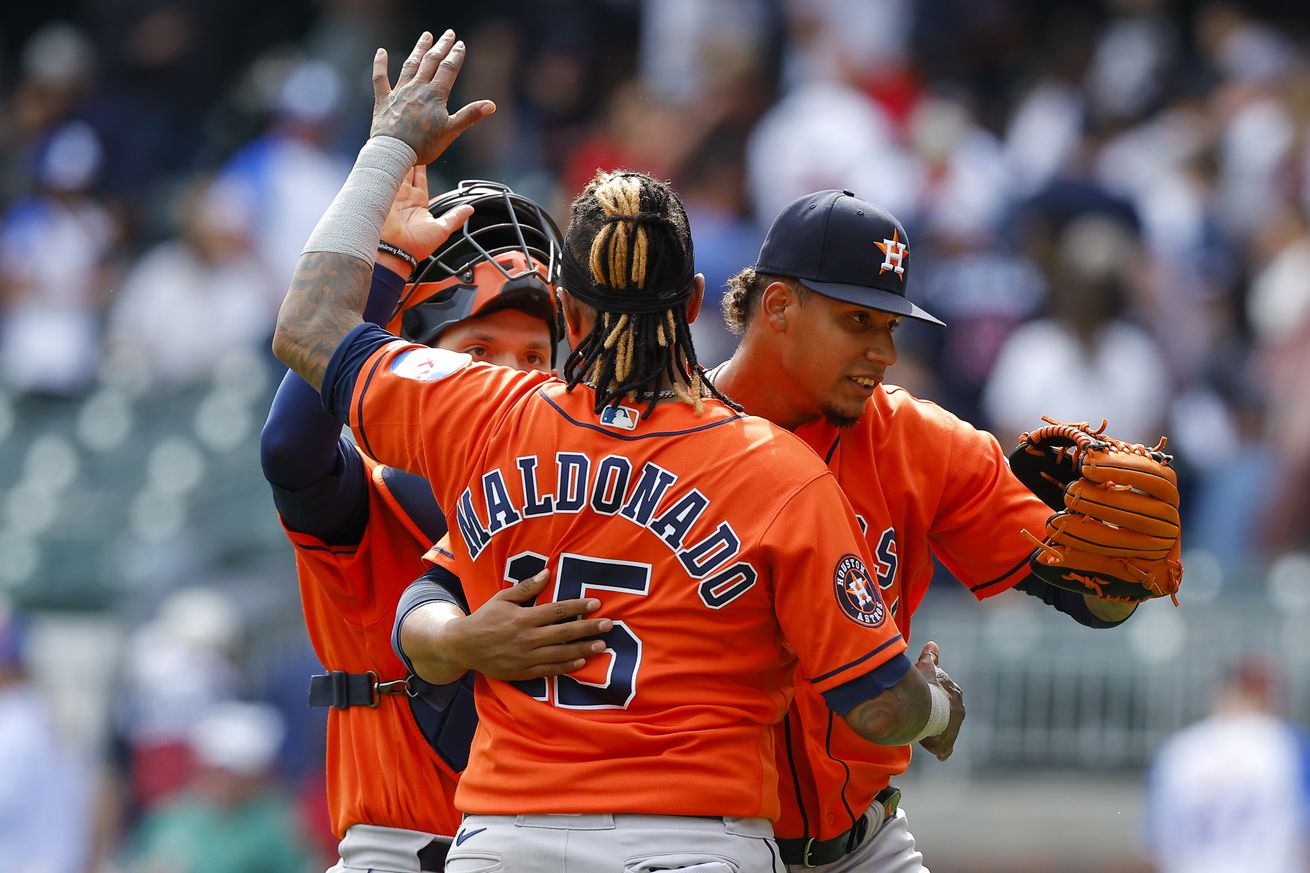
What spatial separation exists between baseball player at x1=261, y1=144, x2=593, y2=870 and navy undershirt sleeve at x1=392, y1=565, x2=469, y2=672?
27 centimetres

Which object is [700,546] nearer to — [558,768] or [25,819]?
[558,768]

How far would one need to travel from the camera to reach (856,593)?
3309 millimetres

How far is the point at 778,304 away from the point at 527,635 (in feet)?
3.04

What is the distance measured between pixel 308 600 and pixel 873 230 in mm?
1387

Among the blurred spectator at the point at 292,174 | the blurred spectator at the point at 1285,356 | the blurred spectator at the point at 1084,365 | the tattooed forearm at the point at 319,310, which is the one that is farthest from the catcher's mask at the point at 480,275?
the blurred spectator at the point at 292,174

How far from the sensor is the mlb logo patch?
3369mm

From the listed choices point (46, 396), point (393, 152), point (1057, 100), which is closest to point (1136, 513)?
point (393, 152)

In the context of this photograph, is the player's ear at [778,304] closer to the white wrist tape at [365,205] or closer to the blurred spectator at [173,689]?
the white wrist tape at [365,205]

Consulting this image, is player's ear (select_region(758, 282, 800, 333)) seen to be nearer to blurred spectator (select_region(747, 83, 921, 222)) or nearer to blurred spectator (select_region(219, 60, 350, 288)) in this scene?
blurred spectator (select_region(747, 83, 921, 222))

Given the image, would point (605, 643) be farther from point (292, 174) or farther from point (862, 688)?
point (292, 174)

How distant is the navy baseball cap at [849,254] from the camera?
12.4ft

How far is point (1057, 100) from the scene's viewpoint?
468 inches

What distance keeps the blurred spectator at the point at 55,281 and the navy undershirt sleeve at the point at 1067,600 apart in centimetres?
934

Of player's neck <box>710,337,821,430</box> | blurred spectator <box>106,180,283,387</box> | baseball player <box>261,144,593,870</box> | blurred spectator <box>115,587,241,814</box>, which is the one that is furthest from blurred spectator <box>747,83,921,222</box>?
player's neck <box>710,337,821,430</box>
